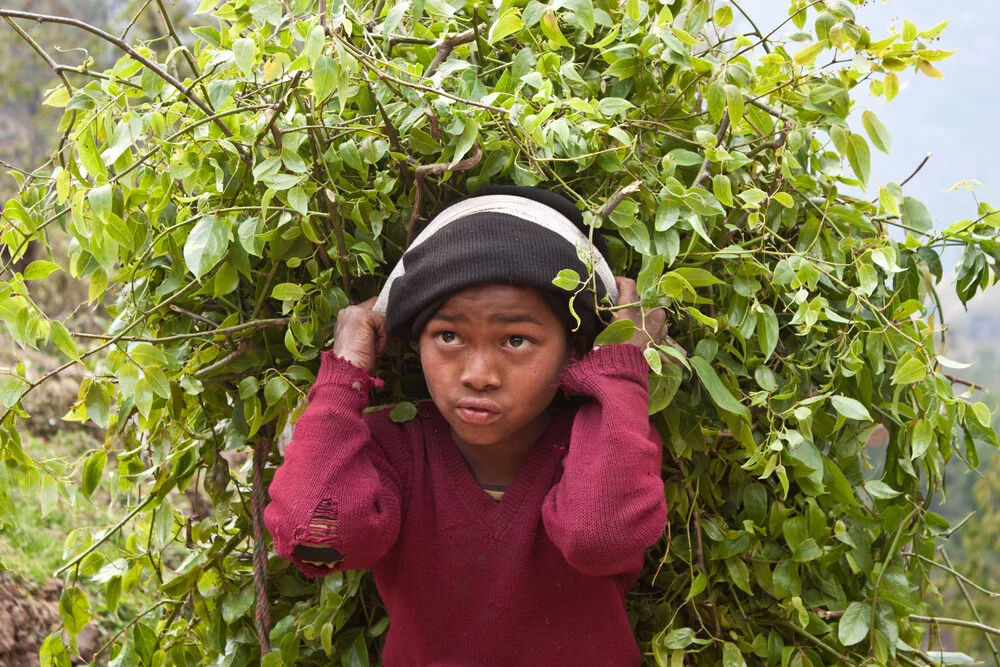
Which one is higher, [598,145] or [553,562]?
[598,145]

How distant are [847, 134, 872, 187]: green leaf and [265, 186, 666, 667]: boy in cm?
24

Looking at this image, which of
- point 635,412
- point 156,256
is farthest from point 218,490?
point 635,412

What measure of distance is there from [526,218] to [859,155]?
0.32 m

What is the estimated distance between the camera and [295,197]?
2.73 feet

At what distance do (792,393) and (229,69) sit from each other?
2.12 feet

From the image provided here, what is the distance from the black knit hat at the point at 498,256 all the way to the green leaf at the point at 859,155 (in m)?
0.25

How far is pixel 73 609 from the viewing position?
0.98 m

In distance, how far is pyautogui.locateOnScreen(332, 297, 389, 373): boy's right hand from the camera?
0.90 meters

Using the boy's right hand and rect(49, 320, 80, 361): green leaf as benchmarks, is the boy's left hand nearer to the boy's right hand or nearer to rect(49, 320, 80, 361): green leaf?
the boy's right hand

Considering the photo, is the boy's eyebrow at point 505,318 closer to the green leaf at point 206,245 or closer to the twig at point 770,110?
the green leaf at point 206,245

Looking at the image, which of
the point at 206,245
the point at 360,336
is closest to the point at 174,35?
the point at 206,245

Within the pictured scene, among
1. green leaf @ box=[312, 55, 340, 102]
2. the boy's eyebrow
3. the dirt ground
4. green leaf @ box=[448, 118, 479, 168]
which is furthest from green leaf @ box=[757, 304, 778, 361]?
the dirt ground

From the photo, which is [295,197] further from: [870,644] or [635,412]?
[870,644]

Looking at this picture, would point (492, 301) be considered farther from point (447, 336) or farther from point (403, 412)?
point (403, 412)
